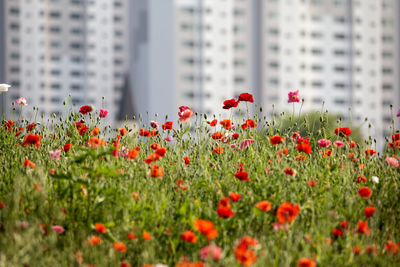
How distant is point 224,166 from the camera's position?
461 centimetres

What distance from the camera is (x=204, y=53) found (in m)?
82.9

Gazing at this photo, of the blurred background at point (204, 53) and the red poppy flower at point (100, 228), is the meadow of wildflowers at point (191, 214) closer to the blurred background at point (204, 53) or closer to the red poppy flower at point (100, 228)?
the red poppy flower at point (100, 228)

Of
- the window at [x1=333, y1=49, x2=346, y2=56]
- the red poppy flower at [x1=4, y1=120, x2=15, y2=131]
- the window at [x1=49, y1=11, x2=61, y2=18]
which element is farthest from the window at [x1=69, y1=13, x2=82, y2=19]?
the red poppy flower at [x1=4, y1=120, x2=15, y2=131]

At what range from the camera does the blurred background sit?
80688 millimetres

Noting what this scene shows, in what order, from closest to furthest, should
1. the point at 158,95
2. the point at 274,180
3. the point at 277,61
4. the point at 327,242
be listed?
1. the point at 327,242
2. the point at 274,180
3. the point at 158,95
4. the point at 277,61

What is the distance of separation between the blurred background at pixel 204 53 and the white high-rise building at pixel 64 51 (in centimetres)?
18

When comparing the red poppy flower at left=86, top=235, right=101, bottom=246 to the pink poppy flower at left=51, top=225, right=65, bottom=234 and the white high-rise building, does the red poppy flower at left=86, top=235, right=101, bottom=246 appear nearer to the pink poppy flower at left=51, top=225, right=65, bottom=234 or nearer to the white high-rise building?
the pink poppy flower at left=51, top=225, right=65, bottom=234

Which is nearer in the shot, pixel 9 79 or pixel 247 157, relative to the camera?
pixel 247 157

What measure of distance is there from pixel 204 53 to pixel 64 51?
29.2 m

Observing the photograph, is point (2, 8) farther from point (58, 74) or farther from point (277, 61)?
point (277, 61)

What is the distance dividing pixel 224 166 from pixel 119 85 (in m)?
94.8

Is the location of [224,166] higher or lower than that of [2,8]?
lower

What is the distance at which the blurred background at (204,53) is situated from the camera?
80.7 meters

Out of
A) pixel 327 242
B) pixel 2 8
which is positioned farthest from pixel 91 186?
pixel 2 8
